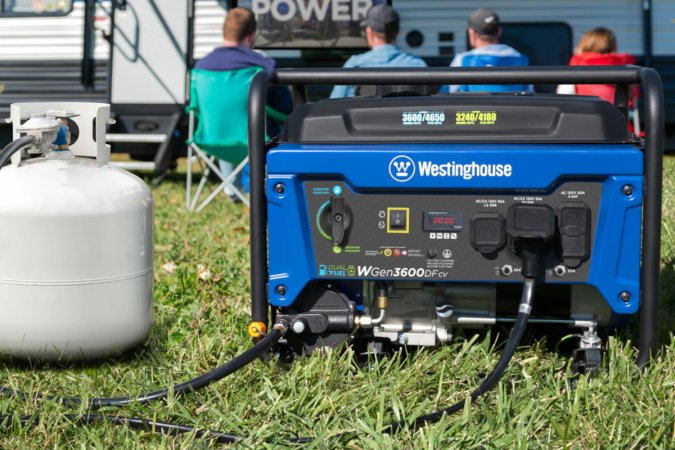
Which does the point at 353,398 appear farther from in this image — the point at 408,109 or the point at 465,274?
the point at 408,109

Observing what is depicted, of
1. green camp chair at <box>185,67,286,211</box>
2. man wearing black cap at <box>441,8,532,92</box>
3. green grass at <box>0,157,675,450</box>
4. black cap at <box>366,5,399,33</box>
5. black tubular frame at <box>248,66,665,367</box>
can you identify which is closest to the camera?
green grass at <box>0,157,675,450</box>

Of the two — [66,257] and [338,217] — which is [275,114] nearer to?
[66,257]

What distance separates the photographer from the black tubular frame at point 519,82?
2.66m

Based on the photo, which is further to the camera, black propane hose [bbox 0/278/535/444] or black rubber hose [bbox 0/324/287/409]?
black rubber hose [bbox 0/324/287/409]

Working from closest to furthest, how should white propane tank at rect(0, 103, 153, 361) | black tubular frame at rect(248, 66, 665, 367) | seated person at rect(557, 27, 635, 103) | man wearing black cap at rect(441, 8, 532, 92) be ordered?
black tubular frame at rect(248, 66, 665, 367), white propane tank at rect(0, 103, 153, 361), man wearing black cap at rect(441, 8, 532, 92), seated person at rect(557, 27, 635, 103)

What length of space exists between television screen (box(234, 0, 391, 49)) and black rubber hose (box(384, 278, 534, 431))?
5.62 m

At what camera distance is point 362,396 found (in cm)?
266

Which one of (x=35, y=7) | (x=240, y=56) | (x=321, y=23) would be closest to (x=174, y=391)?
(x=240, y=56)

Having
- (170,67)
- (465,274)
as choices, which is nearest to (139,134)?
(170,67)

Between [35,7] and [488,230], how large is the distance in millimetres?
6870

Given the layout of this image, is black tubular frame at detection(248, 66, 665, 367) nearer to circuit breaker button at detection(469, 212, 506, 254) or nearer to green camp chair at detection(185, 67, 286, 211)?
circuit breaker button at detection(469, 212, 506, 254)

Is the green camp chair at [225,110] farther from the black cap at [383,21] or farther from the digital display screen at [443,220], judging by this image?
the digital display screen at [443,220]

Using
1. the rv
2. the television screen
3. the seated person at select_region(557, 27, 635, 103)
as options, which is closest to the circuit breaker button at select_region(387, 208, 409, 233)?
the seated person at select_region(557, 27, 635, 103)

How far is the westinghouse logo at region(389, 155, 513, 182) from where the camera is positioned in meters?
2.71
